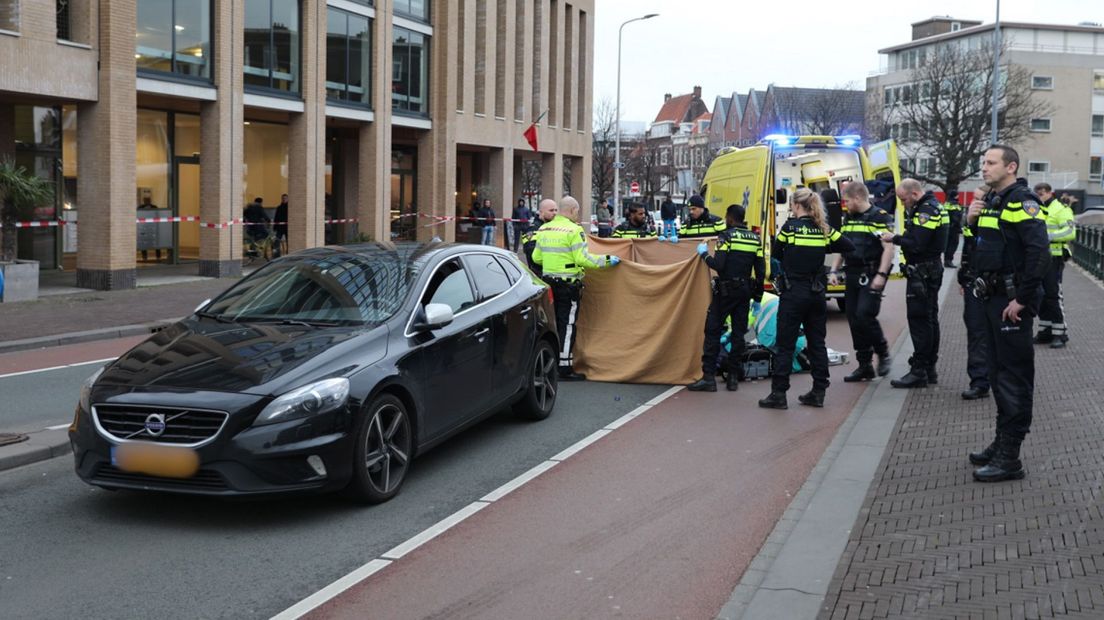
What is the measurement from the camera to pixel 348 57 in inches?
1212

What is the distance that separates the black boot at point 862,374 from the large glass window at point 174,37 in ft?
54.1

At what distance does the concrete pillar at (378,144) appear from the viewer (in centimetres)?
3177

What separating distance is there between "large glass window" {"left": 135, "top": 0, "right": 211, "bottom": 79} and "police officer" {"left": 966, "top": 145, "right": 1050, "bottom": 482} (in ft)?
62.7

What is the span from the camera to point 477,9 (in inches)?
1478

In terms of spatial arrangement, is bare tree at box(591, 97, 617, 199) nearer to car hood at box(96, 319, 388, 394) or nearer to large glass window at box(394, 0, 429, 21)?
large glass window at box(394, 0, 429, 21)

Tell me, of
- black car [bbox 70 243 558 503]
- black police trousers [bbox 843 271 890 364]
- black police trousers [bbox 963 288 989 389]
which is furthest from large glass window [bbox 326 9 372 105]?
black police trousers [bbox 963 288 989 389]

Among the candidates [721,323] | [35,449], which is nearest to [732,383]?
[721,323]

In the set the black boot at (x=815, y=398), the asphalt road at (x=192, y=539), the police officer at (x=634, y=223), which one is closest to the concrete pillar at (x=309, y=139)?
the police officer at (x=634, y=223)

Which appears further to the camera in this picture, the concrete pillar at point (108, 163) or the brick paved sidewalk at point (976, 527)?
the concrete pillar at point (108, 163)

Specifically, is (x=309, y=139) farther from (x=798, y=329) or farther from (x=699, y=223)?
(x=798, y=329)

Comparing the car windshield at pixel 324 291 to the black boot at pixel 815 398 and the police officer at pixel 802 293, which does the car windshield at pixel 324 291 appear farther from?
the black boot at pixel 815 398

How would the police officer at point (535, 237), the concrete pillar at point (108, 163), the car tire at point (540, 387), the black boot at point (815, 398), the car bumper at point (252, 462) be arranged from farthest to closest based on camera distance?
the concrete pillar at point (108, 163) < the police officer at point (535, 237) < the black boot at point (815, 398) < the car tire at point (540, 387) < the car bumper at point (252, 462)

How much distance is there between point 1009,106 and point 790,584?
72.3 m

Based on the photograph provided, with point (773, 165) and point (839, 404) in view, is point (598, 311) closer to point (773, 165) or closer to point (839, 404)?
point (839, 404)
